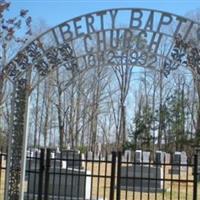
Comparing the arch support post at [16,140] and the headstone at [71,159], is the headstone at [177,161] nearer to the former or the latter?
the headstone at [71,159]

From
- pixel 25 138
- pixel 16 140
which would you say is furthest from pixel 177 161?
pixel 25 138

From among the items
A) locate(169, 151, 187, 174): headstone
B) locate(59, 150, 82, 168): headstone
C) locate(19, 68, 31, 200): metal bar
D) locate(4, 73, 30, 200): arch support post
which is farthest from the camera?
locate(169, 151, 187, 174): headstone

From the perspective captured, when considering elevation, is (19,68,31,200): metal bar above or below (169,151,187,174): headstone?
above

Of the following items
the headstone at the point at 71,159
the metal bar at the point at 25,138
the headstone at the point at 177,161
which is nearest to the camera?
the metal bar at the point at 25,138

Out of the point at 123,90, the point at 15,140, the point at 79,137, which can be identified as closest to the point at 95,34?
the point at 15,140

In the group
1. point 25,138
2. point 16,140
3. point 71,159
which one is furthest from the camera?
point 71,159

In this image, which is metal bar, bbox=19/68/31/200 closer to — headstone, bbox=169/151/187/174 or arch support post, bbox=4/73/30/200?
arch support post, bbox=4/73/30/200

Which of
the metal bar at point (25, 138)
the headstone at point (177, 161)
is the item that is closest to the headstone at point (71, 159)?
the metal bar at point (25, 138)

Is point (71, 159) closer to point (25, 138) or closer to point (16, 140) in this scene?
point (16, 140)

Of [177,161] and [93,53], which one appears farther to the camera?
[177,161]

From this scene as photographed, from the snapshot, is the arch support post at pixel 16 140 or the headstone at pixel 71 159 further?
the headstone at pixel 71 159

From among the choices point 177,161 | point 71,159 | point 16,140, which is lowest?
point 177,161

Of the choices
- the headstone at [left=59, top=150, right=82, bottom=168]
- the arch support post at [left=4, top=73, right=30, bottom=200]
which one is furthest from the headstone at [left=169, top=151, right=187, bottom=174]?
the arch support post at [left=4, top=73, right=30, bottom=200]

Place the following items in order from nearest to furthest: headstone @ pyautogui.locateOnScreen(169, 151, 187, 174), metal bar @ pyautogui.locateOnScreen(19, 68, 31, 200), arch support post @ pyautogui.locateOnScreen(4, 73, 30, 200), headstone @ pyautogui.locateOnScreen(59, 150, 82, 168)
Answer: metal bar @ pyautogui.locateOnScreen(19, 68, 31, 200), arch support post @ pyautogui.locateOnScreen(4, 73, 30, 200), headstone @ pyautogui.locateOnScreen(59, 150, 82, 168), headstone @ pyautogui.locateOnScreen(169, 151, 187, 174)
